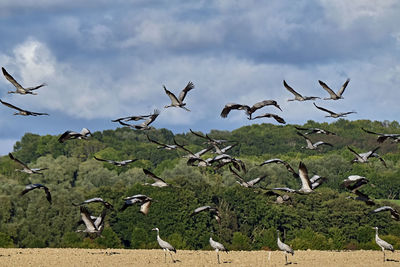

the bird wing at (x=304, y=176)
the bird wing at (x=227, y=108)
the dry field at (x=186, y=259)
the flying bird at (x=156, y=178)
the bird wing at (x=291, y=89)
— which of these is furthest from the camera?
→ the dry field at (x=186, y=259)

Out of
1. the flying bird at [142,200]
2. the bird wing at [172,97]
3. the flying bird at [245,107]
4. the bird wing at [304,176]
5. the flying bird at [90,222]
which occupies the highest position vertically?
the bird wing at [172,97]

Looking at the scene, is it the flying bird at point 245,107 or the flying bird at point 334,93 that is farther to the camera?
the flying bird at point 334,93

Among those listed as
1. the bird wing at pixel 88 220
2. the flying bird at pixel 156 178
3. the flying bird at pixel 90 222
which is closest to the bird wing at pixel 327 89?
the flying bird at pixel 156 178

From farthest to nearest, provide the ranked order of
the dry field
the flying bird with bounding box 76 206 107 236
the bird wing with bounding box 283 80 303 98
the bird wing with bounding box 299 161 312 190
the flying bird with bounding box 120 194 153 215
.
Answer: the dry field
the bird wing with bounding box 283 80 303 98
the flying bird with bounding box 76 206 107 236
the flying bird with bounding box 120 194 153 215
the bird wing with bounding box 299 161 312 190

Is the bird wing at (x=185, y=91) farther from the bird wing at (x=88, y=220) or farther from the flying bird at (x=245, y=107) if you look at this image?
the bird wing at (x=88, y=220)

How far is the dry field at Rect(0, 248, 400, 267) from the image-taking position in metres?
46.8

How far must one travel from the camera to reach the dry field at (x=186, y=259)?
153 ft

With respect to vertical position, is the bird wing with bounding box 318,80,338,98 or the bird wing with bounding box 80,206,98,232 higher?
the bird wing with bounding box 318,80,338,98

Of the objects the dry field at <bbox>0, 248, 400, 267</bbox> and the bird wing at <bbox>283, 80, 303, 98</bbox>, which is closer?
the bird wing at <bbox>283, 80, 303, 98</bbox>

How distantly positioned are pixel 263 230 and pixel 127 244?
22.5m

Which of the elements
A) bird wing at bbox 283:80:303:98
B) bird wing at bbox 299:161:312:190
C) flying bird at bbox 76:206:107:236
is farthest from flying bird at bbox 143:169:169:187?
bird wing at bbox 283:80:303:98

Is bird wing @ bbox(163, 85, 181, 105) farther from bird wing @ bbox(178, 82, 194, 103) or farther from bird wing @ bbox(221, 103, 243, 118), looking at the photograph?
bird wing @ bbox(221, 103, 243, 118)

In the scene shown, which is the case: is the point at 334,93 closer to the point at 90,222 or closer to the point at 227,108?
the point at 227,108

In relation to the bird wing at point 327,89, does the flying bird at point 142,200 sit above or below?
below
